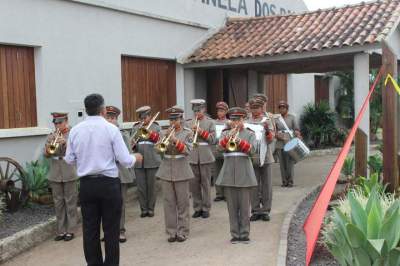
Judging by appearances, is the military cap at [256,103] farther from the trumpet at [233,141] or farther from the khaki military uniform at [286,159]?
the khaki military uniform at [286,159]

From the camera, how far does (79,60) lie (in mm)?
10062

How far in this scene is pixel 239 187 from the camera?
273 inches

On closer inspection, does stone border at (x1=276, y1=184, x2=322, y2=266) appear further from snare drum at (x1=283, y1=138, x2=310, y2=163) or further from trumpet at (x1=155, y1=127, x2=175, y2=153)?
trumpet at (x1=155, y1=127, x2=175, y2=153)

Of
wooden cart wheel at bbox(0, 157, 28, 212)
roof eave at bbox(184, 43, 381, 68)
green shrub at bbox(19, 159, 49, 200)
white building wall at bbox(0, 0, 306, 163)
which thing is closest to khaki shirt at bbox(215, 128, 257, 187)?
green shrub at bbox(19, 159, 49, 200)

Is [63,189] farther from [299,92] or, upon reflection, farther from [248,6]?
[299,92]

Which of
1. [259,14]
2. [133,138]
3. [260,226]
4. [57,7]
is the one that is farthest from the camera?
[259,14]

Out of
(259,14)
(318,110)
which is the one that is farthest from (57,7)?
(318,110)

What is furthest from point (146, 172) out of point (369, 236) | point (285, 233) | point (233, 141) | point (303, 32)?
point (303, 32)

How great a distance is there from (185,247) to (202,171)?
2.15 meters

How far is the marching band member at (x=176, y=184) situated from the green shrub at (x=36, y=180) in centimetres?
217

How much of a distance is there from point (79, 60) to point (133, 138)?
7.74 feet

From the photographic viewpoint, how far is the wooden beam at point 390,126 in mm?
7574

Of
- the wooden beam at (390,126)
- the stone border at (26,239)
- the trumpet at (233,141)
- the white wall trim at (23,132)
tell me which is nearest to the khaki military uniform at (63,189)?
the stone border at (26,239)

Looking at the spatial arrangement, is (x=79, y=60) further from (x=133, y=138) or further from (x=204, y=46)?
(x=204, y=46)
